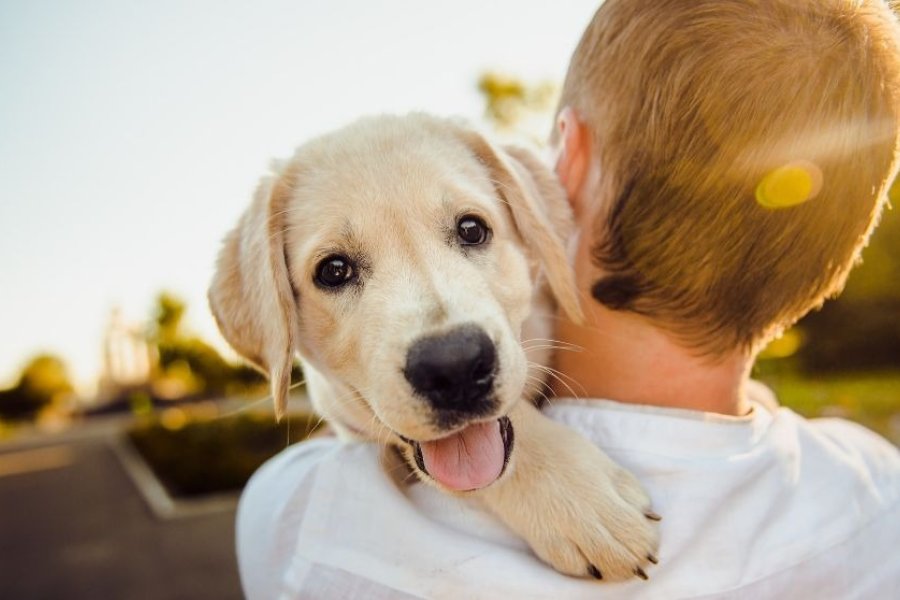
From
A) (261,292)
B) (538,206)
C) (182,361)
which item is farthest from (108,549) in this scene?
(182,361)

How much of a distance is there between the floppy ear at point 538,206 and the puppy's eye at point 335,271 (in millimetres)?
653

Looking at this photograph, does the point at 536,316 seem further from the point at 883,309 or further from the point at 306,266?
the point at 883,309

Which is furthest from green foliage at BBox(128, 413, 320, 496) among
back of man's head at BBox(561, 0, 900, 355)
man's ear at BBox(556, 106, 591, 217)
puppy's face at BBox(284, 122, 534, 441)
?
back of man's head at BBox(561, 0, 900, 355)

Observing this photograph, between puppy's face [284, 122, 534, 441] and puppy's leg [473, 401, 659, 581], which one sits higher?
puppy's face [284, 122, 534, 441]

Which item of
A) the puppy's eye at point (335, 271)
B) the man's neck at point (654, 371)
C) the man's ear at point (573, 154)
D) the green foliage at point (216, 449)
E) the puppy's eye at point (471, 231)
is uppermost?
the man's ear at point (573, 154)

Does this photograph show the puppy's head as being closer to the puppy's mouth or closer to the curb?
the puppy's mouth

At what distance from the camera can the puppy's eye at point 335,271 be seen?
2943mm

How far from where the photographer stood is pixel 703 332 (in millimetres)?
2516

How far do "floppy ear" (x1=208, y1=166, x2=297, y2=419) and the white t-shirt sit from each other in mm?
618

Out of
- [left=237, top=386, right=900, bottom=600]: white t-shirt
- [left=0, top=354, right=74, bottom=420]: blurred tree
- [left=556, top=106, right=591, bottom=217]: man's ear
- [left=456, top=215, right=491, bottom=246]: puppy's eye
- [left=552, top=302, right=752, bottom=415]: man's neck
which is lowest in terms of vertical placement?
[left=0, top=354, right=74, bottom=420]: blurred tree

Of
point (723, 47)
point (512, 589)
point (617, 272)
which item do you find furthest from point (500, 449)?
point (723, 47)

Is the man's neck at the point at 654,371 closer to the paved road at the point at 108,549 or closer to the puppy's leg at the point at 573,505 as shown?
the puppy's leg at the point at 573,505

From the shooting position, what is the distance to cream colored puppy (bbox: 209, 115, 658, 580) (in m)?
2.27

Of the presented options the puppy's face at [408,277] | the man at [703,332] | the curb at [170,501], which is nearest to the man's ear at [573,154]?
the man at [703,332]
